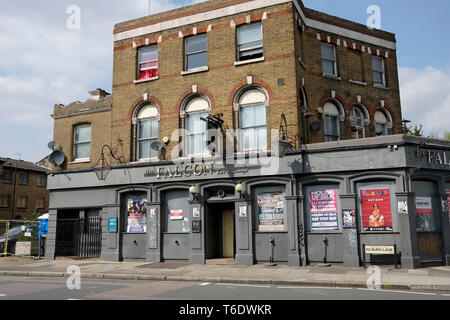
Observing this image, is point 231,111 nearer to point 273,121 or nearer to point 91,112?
point 273,121

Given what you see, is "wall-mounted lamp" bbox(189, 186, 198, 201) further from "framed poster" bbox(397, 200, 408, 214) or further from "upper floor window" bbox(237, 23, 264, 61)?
"framed poster" bbox(397, 200, 408, 214)

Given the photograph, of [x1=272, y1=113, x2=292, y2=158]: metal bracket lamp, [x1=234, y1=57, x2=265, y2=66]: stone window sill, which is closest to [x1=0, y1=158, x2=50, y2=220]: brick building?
[x1=234, y1=57, x2=265, y2=66]: stone window sill

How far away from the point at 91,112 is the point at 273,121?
1006 centimetres

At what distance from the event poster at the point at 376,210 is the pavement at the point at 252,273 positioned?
1558 millimetres

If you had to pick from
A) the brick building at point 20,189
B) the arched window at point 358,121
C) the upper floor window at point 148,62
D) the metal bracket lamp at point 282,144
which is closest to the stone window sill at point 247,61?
the metal bracket lamp at point 282,144

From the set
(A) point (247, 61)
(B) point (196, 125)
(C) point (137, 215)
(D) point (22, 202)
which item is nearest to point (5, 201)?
(D) point (22, 202)

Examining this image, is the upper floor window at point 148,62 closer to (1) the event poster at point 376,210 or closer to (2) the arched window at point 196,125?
(2) the arched window at point 196,125

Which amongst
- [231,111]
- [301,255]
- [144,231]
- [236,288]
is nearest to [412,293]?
[236,288]

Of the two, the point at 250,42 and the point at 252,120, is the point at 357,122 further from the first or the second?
the point at 250,42

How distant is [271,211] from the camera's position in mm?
17078

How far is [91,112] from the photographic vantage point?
21.6m

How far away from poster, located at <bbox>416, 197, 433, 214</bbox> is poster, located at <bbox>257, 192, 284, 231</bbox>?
518 cm

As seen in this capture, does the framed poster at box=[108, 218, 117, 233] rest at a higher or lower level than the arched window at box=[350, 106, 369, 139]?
lower

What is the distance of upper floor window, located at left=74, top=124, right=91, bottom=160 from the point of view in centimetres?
2155
